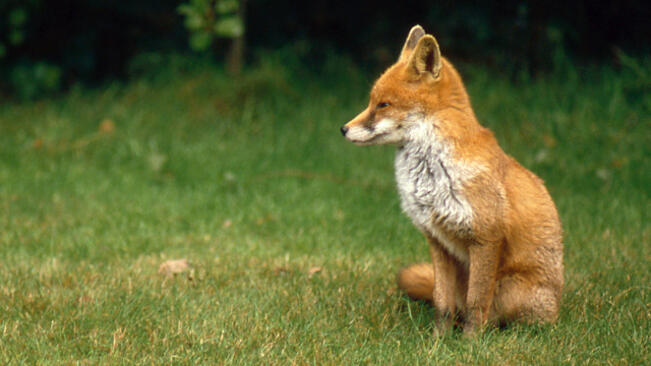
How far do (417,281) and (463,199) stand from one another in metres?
0.85

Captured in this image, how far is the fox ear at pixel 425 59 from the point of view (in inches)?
131

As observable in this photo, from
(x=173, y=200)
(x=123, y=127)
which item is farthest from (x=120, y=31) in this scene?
(x=173, y=200)

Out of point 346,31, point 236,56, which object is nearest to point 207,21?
point 236,56

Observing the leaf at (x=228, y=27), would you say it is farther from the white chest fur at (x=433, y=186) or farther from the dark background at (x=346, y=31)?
the white chest fur at (x=433, y=186)

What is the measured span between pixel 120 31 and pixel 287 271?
6.43 metres

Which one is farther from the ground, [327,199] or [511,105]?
[511,105]

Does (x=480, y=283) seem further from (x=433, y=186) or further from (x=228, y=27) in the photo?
(x=228, y=27)

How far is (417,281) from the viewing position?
3945 millimetres

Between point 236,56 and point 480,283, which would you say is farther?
point 236,56

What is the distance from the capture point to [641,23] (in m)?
8.48

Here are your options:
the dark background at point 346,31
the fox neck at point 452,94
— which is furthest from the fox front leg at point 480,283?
the dark background at point 346,31

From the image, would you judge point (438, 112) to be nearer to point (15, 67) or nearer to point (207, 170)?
point (207, 170)

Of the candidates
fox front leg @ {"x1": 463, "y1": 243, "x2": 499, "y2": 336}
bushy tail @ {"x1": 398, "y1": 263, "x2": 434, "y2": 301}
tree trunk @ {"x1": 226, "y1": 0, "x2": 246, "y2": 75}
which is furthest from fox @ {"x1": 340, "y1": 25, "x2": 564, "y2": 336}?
tree trunk @ {"x1": 226, "y1": 0, "x2": 246, "y2": 75}

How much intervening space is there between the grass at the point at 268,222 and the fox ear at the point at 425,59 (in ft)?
4.04
